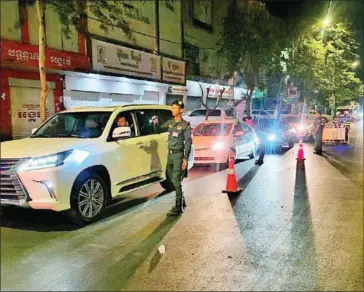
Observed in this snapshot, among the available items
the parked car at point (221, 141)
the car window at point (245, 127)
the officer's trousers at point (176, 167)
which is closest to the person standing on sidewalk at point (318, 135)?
the parked car at point (221, 141)

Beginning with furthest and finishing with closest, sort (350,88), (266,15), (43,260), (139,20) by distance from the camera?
(350,88), (266,15), (139,20), (43,260)

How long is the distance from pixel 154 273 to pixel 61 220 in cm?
252

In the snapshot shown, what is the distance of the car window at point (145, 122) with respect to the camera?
24.3 feet

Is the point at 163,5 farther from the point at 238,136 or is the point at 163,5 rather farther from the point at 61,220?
the point at 61,220

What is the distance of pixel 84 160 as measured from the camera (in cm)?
585

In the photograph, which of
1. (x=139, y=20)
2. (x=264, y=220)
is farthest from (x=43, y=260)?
(x=139, y=20)

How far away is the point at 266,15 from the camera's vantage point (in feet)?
81.6

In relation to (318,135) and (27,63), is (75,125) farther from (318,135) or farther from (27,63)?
(318,135)

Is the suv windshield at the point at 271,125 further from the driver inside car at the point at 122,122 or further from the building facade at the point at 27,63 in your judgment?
the driver inside car at the point at 122,122

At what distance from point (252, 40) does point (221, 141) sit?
13798mm

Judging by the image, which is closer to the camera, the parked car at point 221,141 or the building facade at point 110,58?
the parked car at point 221,141

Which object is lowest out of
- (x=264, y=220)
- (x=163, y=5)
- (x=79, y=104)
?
(x=264, y=220)

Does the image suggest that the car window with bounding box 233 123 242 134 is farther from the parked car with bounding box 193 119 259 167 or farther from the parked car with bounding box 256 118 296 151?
the parked car with bounding box 256 118 296 151

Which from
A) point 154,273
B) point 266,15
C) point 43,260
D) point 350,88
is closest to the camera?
point 154,273
